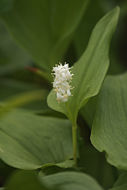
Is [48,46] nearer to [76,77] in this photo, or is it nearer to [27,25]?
[27,25]

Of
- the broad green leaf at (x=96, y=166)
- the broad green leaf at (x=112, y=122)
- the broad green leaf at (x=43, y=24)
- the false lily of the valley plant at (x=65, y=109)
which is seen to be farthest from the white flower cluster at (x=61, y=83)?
the broad green leaf at (x=43, y=24)

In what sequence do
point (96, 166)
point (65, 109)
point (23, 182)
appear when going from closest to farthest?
point (23, 182) → point (65, 109) → point (96, 166)

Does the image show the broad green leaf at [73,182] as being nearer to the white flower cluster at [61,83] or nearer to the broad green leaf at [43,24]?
the white flower cluster at [61,83]

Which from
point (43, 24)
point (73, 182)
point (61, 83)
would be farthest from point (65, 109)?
point (43, 24)

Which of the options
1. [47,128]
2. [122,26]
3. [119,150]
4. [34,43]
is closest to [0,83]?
[34,43]

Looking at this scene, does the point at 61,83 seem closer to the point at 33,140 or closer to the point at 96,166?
the point at 33,140

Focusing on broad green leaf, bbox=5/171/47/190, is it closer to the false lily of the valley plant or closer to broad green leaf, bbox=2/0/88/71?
the false lily of the valley plant
